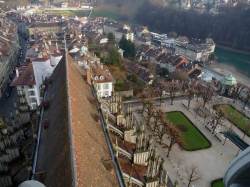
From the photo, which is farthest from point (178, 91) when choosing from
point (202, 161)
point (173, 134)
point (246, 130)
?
point (202, 161)

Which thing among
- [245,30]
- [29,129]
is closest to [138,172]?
[29,129]

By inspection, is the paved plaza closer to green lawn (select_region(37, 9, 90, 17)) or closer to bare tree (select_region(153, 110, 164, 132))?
bare tree (select_region(153, 110, 164, 132))

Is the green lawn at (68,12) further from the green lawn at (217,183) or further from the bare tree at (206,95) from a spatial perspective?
the green lawn at (217,183)

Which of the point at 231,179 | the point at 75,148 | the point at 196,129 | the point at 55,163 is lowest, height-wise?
the point at 196,129

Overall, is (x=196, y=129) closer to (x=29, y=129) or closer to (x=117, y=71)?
(x=117, y=71)

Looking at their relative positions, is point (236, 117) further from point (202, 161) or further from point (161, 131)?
point (161, 131)

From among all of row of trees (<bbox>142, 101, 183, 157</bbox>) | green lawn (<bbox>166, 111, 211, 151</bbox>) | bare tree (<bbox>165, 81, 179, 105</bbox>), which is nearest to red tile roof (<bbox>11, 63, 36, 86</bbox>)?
row of trees (<bbox>142, 101, 183, 157</bbox>)

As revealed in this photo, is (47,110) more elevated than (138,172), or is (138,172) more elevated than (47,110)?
(47,110)

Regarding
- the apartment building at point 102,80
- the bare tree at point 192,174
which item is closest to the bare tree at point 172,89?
the apartment building at point 102,80
